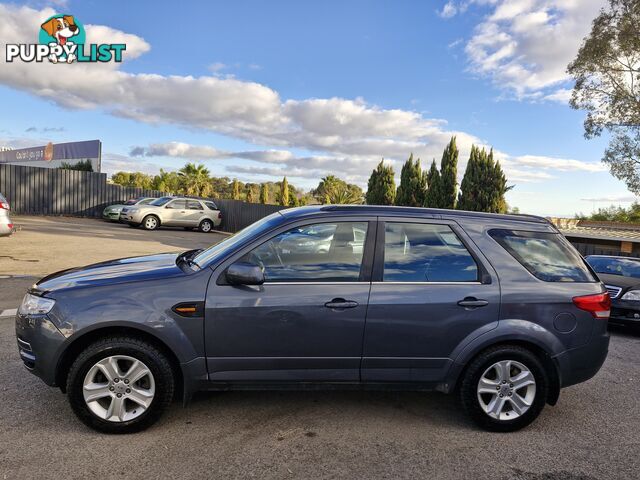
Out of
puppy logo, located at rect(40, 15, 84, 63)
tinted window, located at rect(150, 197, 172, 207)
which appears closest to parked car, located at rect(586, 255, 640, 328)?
tinted window, located at rect(150, 197, 172, 207)

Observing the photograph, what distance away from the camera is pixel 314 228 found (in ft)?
12.0

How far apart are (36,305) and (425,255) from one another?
113 inches

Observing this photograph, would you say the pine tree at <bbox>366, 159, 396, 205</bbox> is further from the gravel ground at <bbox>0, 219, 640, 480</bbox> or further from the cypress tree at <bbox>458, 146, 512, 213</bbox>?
the gravel ground at <bbox>0, 219, 640, 480</bbox>

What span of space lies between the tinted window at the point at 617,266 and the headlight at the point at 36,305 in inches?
328

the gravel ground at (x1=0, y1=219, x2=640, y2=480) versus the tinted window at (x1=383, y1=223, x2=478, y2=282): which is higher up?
the tinted window at (x1=383, y1=223, x2=478, y2=282)

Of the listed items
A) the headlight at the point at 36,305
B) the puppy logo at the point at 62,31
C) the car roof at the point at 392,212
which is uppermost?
the puppy logo at the point at 62,31

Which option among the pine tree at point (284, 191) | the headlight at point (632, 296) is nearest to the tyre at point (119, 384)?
the headlight at point (632, 296)

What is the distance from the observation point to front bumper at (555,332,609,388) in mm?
3688

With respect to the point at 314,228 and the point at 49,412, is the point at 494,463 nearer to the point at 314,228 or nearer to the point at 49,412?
the point at 314,228

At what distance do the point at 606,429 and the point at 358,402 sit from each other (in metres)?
2.00

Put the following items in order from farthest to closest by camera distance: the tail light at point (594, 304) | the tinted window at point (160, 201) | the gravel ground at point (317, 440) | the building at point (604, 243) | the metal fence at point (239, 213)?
1. the metal fence at point (239, 213)
2. the tinted window at point (160, 201)
3. the building at point (604, 243)
4. the tail light at point (594, 304)
5. the gravel ground at point (317, 440)

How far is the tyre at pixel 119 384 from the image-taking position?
128 inches

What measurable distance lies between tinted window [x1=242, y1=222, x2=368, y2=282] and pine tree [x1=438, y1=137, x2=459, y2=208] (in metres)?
21.9

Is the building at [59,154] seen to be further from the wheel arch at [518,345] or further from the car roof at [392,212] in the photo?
the wheel arch at [518,345]
